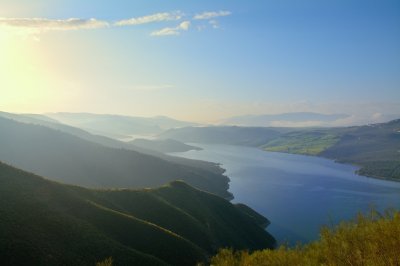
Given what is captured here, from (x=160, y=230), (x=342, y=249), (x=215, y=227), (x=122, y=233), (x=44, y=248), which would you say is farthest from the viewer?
(x=215, y=227)

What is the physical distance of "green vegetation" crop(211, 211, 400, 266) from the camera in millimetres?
25688

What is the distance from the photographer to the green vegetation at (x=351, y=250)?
25688 mm

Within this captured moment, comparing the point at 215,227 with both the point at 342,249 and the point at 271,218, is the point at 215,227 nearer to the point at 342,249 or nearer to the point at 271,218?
the point at 271,218

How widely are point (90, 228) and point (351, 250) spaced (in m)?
58.2

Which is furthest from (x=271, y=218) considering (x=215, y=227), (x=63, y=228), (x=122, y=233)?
(x=63, y=228)

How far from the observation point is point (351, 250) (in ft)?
97.2

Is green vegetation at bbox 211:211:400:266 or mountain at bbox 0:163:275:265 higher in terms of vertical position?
green vegetation at bbox 211:211:400:266

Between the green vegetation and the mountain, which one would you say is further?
the mountain

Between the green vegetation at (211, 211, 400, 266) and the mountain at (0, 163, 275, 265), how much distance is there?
1381 inches

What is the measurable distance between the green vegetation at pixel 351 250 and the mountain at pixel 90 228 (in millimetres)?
35086

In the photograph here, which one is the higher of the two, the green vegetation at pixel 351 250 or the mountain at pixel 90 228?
the green vegetation at pixel 351 250

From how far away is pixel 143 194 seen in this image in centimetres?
12212

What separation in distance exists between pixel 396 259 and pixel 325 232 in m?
11.3

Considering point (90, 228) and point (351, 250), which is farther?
point (90, 228)
